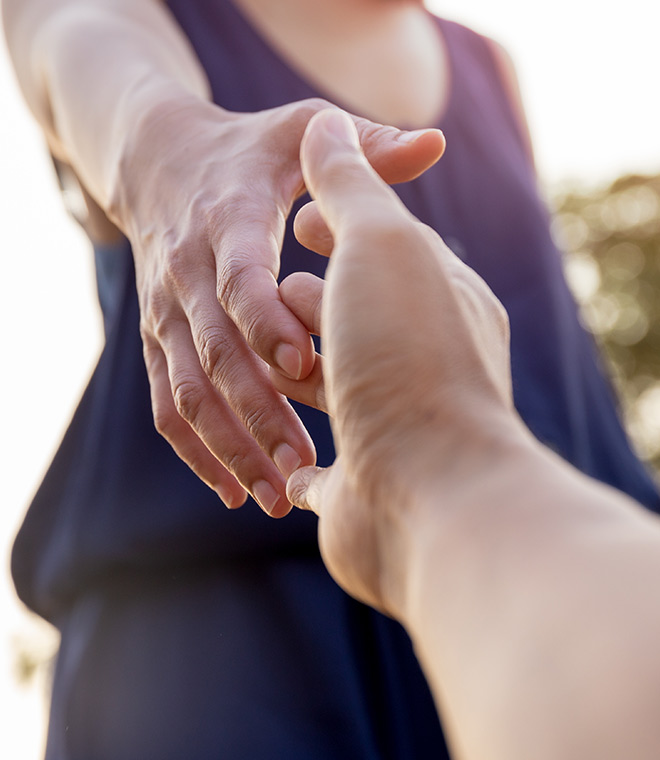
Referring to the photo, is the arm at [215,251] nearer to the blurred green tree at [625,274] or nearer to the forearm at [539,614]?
the forearm at [539,614]

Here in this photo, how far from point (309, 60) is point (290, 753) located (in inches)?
39.1

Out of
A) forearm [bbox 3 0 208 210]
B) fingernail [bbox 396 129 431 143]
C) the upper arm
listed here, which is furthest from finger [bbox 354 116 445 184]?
the upper arm

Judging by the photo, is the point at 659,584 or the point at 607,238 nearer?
the point at 659,584

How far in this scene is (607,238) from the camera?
27.8 feet

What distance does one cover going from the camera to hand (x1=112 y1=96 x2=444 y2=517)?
672 millimetres

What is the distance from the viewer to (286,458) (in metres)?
0.69

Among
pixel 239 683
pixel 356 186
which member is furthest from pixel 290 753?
pixel 356 186

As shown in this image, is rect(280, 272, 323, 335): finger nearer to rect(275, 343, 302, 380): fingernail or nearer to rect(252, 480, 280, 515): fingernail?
rect(275, 343, 302, 380): fingernail

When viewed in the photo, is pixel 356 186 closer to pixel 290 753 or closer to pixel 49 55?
pixel 290 753

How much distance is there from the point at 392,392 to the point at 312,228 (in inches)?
11.4

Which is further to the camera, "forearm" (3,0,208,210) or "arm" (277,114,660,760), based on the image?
"forearm" (3,0,208,210)

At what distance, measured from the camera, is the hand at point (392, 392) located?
1.49ft

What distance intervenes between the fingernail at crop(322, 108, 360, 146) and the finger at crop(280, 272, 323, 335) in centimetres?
12

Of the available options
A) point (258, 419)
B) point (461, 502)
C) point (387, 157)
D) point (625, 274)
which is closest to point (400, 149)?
point (387, 157)
